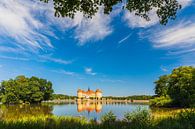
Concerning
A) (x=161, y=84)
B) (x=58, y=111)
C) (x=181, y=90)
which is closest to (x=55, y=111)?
(x=58, y=111)

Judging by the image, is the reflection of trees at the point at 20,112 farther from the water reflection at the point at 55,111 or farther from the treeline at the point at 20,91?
the treeline at the point at 20,91

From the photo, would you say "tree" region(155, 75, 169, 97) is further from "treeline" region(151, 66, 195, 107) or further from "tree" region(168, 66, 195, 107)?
"tree" region(168, 66, 195, 107)

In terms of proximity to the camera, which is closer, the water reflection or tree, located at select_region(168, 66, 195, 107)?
the water reflection

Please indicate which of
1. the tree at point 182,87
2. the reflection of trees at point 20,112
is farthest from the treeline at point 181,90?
the reflection of trees at point 20,112

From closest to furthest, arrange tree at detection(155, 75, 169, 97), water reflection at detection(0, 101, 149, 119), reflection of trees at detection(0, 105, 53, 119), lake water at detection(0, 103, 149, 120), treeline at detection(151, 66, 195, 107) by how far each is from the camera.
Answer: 1. reflection of trees at detection(0, 105, 53, 119)
2. water reflection at detection(0, 101, 149, 119)
3. lake water at detection(0, 103, 149, 120)
4. treeline at detection(151, 66, 195, 107)
5. tree at detection(155, 75, 169, 97)

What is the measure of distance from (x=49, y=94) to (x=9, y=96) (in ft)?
96.0

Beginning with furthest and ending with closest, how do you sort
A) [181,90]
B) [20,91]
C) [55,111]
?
[20,91] < [181,90] < [55,111]

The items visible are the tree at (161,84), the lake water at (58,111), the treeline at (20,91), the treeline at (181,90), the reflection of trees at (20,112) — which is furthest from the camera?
the treeline at (20,91)

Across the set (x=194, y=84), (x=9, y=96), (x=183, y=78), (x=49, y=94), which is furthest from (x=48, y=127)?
(x=49, y=94)

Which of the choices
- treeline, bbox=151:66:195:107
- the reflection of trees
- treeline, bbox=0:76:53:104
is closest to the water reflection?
the reflection of trees

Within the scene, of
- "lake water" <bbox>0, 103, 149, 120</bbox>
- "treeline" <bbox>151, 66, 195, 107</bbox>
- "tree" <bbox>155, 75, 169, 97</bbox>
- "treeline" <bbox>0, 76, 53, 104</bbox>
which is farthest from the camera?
"treeline" <bbox>0, 76, 53, 104</bbox>

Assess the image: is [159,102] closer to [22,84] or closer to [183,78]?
[183,78]

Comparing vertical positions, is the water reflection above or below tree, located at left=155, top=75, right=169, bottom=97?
below

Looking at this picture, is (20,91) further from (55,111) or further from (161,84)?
(55,111)
